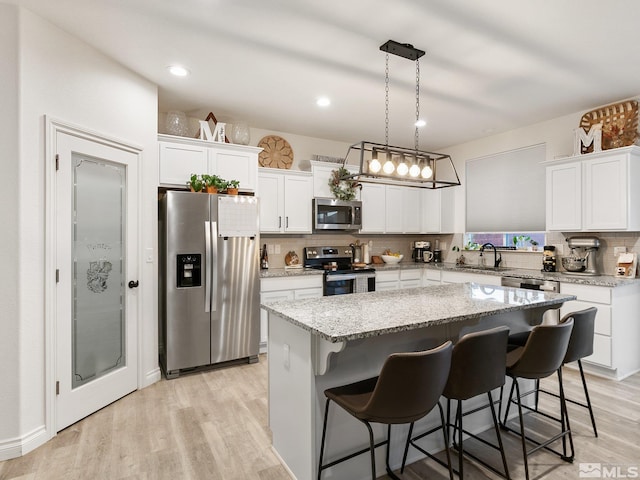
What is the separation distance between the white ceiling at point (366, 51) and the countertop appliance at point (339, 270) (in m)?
1.91

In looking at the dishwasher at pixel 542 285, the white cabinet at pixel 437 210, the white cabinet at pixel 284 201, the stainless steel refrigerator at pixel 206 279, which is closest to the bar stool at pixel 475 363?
the dishwasher at pixel 542 285

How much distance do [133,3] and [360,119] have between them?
9.02 feet

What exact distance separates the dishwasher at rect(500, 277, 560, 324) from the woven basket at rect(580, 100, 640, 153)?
1.48 metres

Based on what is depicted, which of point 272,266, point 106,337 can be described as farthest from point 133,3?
point 272,266

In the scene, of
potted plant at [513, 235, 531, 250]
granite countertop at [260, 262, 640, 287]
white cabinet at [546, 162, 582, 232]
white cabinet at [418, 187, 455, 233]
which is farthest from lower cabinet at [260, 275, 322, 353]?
white cabinet at [546, 162, 582, 232]

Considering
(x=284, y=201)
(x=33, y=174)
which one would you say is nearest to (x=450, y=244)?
(x=284, y=201)

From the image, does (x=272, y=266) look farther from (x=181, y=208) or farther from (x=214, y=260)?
(x=181, y=208)

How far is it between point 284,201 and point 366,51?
224 cm

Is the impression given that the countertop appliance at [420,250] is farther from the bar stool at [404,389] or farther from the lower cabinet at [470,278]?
the bar stool at [404,389]

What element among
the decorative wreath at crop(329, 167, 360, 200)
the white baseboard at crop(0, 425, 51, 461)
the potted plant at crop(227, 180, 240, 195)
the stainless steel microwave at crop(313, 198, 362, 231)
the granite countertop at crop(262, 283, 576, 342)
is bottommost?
the white baseboard at crop(0, 425, 51, 461)

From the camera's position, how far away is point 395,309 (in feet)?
6.98

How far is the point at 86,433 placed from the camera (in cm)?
251

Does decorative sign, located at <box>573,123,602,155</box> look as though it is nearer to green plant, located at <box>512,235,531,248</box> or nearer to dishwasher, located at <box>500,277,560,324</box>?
green plant, located at <box>512,235,531,248</box>

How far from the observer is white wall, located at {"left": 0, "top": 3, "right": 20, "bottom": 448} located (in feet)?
7.36
